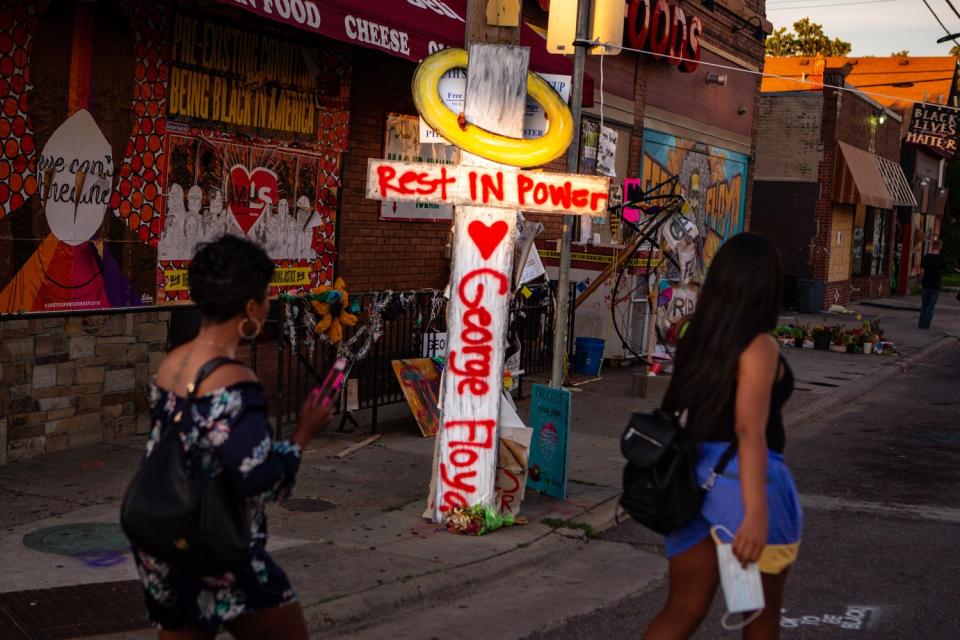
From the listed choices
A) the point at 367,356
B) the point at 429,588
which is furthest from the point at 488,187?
the point at 367,356

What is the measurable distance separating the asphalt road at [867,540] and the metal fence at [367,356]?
3105 millimetres

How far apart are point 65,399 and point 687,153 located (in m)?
15.0

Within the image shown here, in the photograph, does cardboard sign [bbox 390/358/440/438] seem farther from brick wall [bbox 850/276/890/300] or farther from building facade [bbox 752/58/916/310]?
brick wall [bbox 850/276/890/300]

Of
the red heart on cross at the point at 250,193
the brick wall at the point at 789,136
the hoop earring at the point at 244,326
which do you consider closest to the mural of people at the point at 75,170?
the red heart on cross at the point at 250,193

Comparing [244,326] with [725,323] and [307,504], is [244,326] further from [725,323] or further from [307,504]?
[307,504]

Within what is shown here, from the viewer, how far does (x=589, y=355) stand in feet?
47.6

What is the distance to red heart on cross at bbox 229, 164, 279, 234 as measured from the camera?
9898 millimetres

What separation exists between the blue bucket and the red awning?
397 centimetres

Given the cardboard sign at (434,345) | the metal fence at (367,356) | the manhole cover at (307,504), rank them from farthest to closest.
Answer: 1. the cardboard sign at (434,345)
2. the metal fence at (367,356)
3. the manhole cover at (307,504)

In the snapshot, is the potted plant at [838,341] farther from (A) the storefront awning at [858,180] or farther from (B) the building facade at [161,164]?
(A) the storefront awning at [858,180]

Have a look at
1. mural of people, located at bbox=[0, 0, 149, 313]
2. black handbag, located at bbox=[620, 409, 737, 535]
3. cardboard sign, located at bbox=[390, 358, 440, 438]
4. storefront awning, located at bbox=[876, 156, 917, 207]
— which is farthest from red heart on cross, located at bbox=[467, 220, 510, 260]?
storefront awning, located at bbox=[876, 156, 917, 207]

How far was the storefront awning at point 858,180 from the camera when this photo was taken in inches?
1157

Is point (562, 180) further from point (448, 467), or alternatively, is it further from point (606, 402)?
point (606, 402)

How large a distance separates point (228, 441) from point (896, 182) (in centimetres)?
3612
